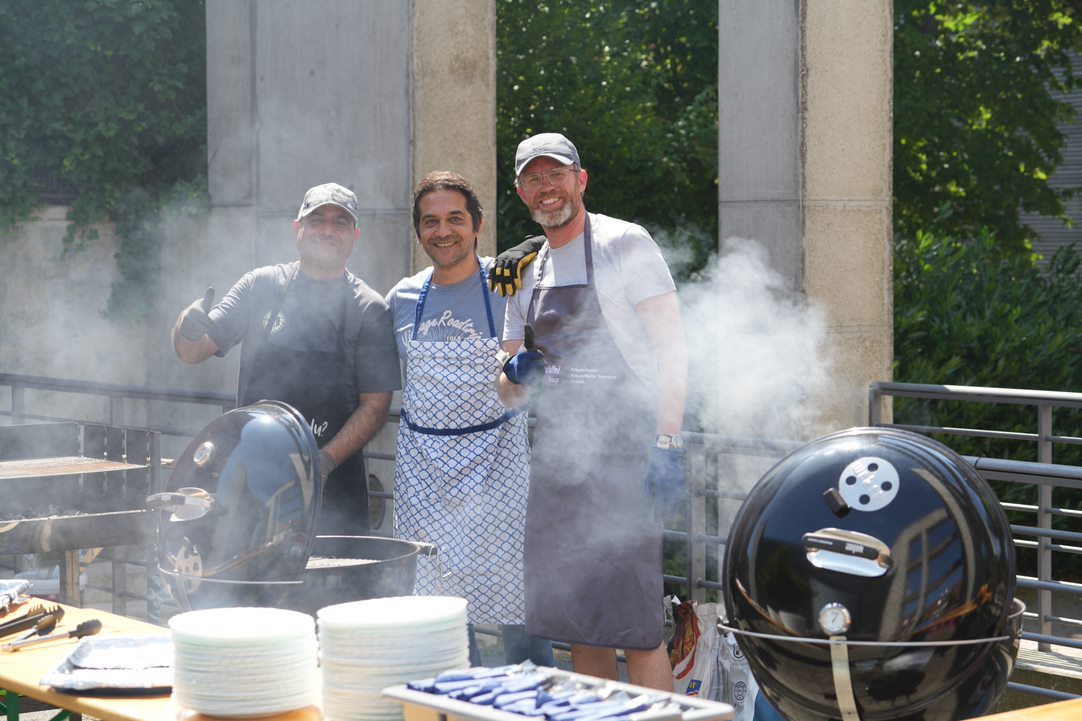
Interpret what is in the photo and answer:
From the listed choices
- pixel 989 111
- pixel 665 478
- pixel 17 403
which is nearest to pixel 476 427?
pixel 665 478

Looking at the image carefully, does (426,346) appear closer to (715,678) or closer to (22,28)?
(715,678)

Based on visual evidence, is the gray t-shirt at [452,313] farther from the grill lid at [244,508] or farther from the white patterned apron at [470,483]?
the grill lid at [244,508]

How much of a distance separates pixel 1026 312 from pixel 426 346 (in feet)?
23.6

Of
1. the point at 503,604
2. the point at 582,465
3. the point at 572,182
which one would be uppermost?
the point at 572,182

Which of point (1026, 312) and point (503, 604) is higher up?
point (1026, 312)

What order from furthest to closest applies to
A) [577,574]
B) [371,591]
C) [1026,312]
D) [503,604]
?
[1026,312] < [503,604] < [577,574] < [371,591]

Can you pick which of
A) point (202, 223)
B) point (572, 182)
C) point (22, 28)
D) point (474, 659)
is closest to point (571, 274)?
point (572, 182)

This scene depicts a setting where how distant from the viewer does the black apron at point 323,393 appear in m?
4.40

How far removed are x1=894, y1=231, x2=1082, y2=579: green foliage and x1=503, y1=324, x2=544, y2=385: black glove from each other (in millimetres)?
6146

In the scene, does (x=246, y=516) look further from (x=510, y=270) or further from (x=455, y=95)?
(x=455, y=95)

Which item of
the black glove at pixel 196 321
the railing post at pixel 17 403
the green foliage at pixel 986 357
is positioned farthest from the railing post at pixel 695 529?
the green foliage at pixel 986 357

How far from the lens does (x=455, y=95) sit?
7.59m

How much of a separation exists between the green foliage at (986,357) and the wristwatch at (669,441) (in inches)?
238

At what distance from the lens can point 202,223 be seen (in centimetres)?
909
